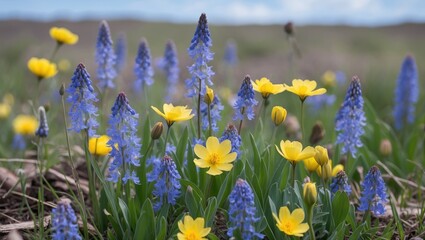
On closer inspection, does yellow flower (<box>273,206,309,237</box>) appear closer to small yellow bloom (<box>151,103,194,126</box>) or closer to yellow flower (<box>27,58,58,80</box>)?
small yellow bloom (<box>151,103,194,126</box>)

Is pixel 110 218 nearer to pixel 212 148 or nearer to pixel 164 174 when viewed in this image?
pixel 164 174

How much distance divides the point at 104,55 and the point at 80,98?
4.21 ft

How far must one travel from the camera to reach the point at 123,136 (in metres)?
2.43

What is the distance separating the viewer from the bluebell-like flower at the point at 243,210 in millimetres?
2100

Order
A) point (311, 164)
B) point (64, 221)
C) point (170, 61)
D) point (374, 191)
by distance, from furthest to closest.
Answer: point (170, 61) → point (311, 164) → point (374, 191) → point (64, 221)

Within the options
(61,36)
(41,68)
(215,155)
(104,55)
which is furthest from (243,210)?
(61,36)

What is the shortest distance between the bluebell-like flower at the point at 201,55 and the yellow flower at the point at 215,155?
1.25 feet

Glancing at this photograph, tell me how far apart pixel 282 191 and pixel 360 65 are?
1049 cm

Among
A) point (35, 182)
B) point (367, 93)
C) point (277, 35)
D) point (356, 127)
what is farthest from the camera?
point (277, 35)

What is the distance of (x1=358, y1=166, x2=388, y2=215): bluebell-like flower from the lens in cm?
252

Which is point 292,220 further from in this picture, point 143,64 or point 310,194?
point 143,64

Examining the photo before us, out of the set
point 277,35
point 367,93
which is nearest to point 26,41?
point 367,93

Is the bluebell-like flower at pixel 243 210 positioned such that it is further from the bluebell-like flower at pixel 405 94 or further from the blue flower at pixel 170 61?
the bluebell-like flower at pixel 405 94

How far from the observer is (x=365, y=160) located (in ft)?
12.2
